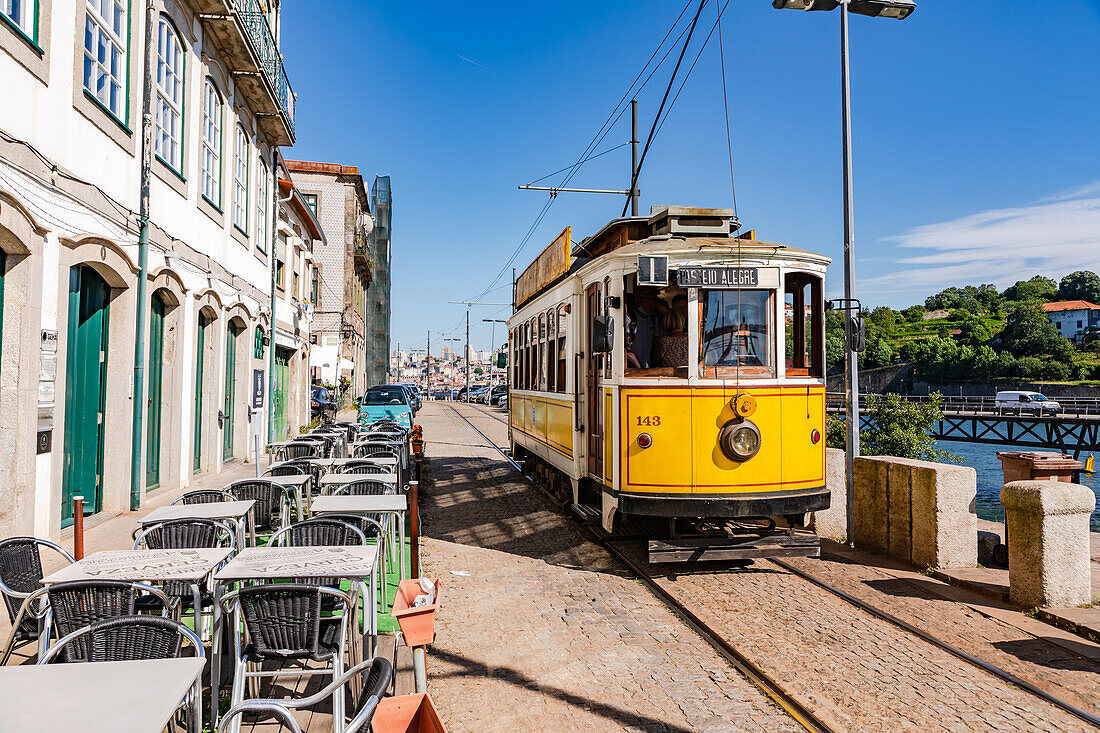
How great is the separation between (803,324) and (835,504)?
329 centimetres

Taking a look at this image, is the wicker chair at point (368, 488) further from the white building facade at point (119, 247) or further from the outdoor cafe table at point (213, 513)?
the white building facade at point (119, 247)

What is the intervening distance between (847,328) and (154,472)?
413 inches

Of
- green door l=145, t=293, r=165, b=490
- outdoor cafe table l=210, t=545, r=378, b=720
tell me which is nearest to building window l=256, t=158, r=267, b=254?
green door l=145, t=293, r=165, b=490

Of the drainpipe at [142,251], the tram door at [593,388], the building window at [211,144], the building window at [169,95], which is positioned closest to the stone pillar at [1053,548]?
the tram door at [593,388]

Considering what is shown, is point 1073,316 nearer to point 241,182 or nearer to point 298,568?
point 241,182

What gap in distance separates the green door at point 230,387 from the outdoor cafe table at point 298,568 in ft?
38.9

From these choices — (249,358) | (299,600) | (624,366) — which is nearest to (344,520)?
(299,600)

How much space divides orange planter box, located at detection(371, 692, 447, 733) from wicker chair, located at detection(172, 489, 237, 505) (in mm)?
4486

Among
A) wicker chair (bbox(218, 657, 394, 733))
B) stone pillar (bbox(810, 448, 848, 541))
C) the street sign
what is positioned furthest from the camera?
the street sign

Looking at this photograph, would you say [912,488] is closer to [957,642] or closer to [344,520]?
[957,642]

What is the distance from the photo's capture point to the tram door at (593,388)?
8633mm

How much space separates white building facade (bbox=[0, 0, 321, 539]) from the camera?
746cm

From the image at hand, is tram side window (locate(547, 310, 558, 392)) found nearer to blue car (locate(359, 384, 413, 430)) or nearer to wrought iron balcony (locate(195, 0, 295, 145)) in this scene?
wrought iron balcony (locate(195, 0, 295, 145))

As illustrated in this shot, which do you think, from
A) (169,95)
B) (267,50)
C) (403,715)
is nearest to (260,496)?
(403,715)
